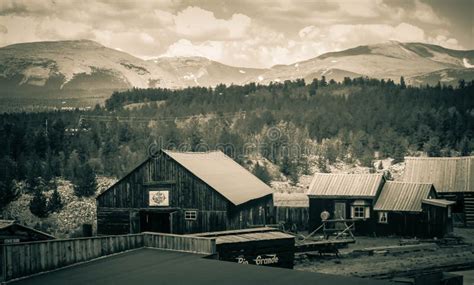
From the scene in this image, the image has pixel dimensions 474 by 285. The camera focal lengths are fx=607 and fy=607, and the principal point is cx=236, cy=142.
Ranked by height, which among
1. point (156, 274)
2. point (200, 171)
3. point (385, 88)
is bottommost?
point (156, 274)

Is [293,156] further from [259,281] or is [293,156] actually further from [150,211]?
[259,281]

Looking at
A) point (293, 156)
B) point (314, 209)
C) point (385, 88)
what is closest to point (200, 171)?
point (314, 209)

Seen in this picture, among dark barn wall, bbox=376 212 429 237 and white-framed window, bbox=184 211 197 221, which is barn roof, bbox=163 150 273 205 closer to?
white-framed window, bbox=184 211 197 221

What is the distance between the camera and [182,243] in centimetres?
2548

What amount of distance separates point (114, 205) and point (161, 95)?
10088cm

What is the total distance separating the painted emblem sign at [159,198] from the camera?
38312mm

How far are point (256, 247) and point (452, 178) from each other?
25953 mm

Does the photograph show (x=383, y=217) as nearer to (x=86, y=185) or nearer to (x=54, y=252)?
(x=54, y=252)

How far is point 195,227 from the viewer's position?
37.6 m

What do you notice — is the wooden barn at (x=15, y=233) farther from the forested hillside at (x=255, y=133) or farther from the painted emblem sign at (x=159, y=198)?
the forested hillside at (x=255, y=133)

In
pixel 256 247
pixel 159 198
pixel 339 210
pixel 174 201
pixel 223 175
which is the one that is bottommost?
pixel 256 247

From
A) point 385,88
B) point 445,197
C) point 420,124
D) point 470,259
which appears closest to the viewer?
point 470,259

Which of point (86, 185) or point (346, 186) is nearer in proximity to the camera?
Answer: point (346, 186)

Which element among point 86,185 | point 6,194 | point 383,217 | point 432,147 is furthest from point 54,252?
point 432,147
